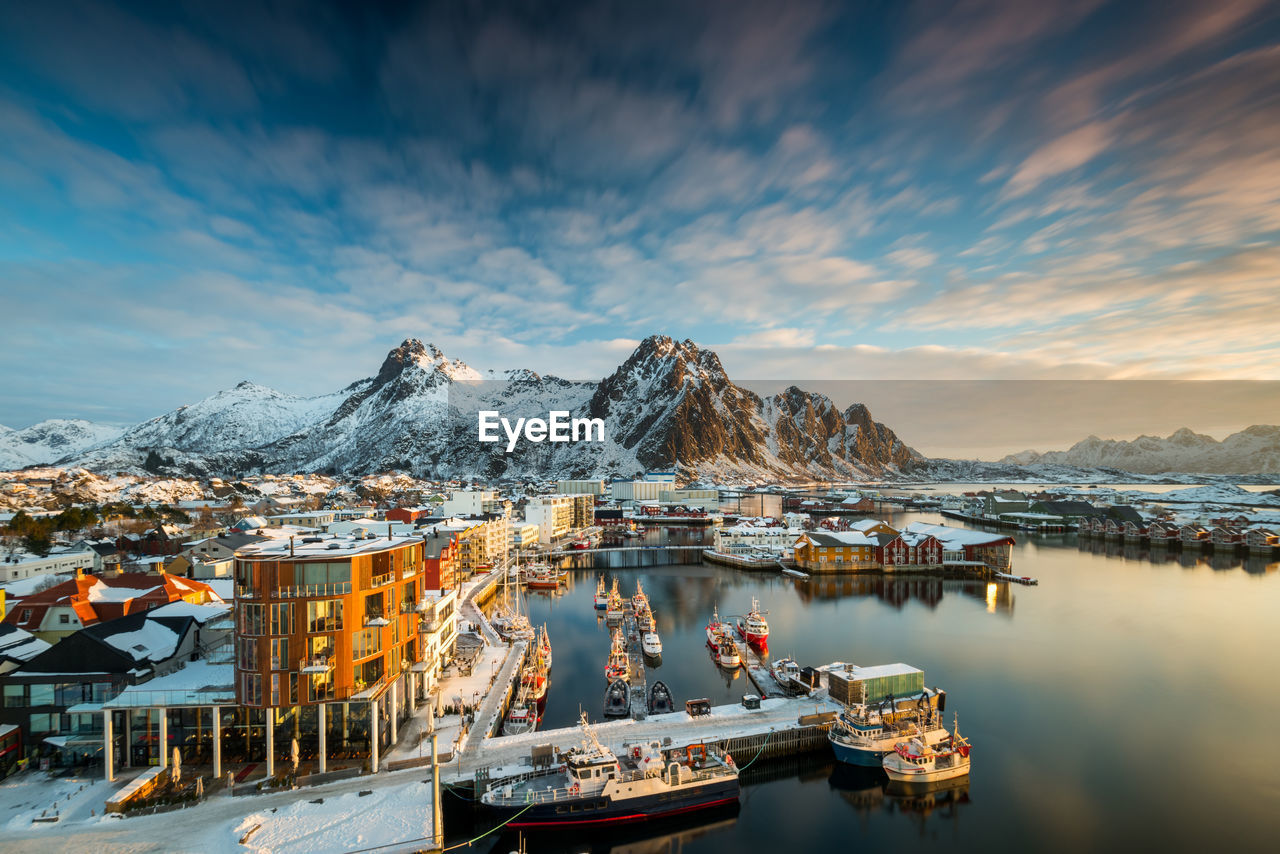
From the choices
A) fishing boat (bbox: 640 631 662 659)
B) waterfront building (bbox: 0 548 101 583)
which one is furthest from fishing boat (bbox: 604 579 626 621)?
waterfront building (bbox: 0 548 101 583)

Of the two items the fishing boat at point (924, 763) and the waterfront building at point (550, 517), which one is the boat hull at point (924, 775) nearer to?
the fishing boat at point (924, 763)

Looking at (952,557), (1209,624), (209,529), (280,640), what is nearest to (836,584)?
(952,557)

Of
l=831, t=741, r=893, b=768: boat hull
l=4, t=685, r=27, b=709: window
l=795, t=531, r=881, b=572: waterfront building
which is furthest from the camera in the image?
l=795, t=531, r=881, b=572: waterfront building

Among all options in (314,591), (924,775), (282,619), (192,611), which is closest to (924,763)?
(924,775)

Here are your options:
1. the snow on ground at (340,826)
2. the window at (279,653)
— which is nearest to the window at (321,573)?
the window at (279,653)

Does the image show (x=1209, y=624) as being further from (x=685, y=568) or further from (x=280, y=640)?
(x=280, y=640)

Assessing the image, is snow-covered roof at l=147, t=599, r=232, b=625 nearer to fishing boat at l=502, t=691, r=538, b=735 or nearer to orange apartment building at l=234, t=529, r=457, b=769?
orange apartment building at l=234, t=529, r=457, b=769
